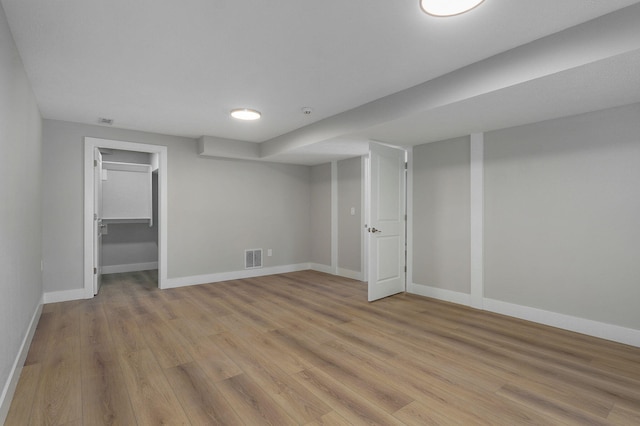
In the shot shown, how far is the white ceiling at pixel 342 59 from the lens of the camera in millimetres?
1837

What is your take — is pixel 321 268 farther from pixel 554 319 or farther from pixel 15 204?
pixel 15 204

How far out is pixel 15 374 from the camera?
2.11 metres

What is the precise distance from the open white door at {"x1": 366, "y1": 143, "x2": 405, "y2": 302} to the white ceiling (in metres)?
0.68

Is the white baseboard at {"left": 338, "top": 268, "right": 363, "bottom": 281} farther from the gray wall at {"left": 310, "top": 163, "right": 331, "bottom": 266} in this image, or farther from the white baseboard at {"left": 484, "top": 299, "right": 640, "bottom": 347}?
the white baseboard at {"left": 484, "top": 299, "right": 640, "bottom": 347}

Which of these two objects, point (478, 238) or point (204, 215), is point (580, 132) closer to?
point (478, 238)

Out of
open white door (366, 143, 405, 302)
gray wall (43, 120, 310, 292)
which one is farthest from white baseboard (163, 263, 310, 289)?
open white door (366, 143, 405, 302)

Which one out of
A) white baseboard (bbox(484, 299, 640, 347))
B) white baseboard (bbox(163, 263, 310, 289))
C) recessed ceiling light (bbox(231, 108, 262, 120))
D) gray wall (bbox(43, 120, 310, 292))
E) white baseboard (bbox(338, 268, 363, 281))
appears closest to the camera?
white baseboard (bbox(484, 299, 640, 347))

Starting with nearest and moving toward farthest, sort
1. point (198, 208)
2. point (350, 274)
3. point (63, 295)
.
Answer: point (63, 295) < point (198, 208) < point (350, 274)

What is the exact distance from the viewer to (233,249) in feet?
18.0

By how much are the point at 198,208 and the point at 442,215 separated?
3.70 meters

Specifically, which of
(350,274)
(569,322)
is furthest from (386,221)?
(569,322)

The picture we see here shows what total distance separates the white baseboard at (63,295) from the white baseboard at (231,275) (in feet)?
3.30

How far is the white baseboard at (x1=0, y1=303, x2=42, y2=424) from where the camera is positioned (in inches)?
69.5

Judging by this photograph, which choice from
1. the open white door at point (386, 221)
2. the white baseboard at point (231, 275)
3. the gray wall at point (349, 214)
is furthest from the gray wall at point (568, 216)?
the white baseboard at point (231, 275)
